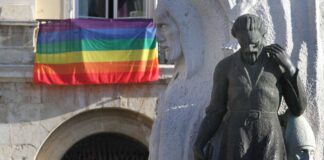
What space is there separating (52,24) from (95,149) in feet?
8.32

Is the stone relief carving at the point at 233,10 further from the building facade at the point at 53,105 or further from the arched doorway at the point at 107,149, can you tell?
the arched doorway at the point at 107,149

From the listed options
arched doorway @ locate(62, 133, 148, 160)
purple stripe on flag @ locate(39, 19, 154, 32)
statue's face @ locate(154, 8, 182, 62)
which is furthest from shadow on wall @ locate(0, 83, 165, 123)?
statue's face @ locate(154, 8, 182, 62)

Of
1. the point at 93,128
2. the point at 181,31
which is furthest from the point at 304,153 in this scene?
the point at 93,128

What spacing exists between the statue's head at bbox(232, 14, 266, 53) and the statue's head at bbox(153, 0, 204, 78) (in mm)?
978

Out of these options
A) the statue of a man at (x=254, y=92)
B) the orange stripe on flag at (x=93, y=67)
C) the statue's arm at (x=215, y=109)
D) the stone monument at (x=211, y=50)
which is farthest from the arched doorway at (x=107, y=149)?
the statue of a man at (x=254, y=92)

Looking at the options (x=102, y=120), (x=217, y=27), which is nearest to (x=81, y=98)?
(x=102, y=120)

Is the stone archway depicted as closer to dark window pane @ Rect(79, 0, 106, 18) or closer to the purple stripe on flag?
the purple stripe on flag

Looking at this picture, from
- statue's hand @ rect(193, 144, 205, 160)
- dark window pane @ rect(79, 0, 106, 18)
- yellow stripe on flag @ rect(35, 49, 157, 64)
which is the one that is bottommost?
yellow stripe on flag @ rect(35, 49, 157, 64)

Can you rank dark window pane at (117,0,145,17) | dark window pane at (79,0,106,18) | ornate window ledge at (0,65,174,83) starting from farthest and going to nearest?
dark window pane at (79,0,106,18) < dark window pane at (117,0,145,17) < ornate window ledge at (0,65,174,83)

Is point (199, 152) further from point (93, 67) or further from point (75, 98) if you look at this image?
point (75, 98)

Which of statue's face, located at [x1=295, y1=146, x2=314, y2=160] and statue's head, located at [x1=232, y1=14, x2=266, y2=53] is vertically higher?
statue's head, located at [x1=232, y1=14, x2=266, y2=53]

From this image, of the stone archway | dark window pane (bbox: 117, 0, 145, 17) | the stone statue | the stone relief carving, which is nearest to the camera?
the stone relief carving

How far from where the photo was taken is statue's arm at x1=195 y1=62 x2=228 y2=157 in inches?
294

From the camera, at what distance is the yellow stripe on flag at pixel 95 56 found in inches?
949
